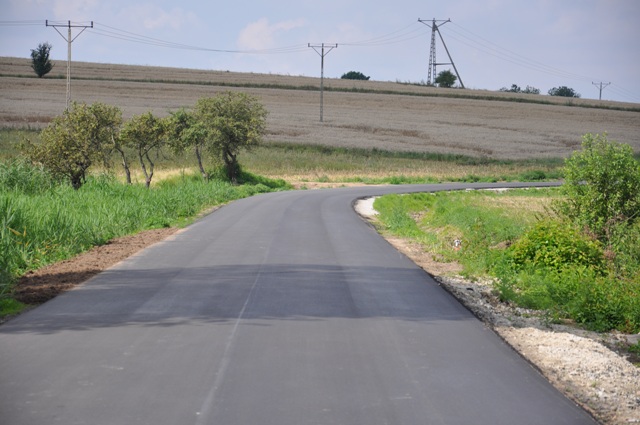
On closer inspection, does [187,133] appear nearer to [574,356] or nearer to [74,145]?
[74,145]

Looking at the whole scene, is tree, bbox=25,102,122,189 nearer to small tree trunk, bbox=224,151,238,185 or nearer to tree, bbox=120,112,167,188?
tree, bbox=120,112,167,188

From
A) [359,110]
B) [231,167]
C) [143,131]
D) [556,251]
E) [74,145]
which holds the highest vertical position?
[359,110]

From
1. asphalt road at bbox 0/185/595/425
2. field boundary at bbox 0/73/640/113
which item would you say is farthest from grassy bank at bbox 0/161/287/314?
field boundary at bbox 0/73/640/113

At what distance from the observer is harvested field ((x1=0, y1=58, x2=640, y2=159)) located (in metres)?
83.1

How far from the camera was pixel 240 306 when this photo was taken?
37.9ft

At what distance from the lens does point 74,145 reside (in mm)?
35344

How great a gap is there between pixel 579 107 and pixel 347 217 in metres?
96.6

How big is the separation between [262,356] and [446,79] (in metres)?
157

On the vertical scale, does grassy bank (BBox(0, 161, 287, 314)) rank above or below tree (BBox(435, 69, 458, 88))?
below

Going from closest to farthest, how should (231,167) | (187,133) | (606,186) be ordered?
(606,186)
(187,133)
(231,167)

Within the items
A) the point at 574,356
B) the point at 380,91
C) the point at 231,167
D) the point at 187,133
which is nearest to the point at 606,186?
the point at 574,356

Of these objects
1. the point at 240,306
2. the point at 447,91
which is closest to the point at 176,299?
the point at 240,306

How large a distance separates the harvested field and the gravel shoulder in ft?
218

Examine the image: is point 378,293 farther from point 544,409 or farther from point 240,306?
point 544,409
